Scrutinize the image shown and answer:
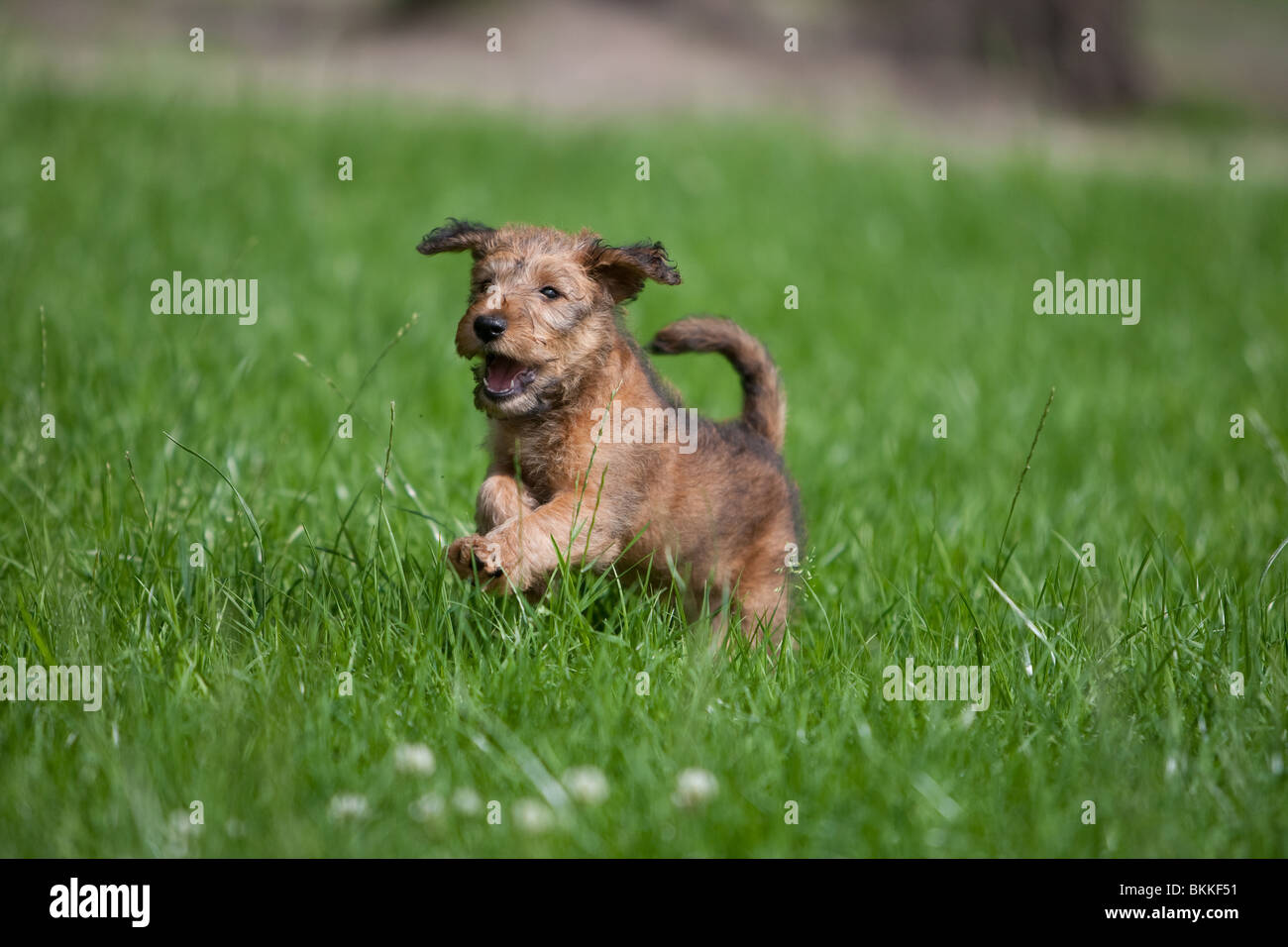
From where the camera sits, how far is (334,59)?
1898cm

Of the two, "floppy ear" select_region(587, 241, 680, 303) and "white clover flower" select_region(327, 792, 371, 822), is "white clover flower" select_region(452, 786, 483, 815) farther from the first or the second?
"floppy ear" select_region(587, 241, 680, 303)

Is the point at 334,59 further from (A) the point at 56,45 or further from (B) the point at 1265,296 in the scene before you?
(B) the point at 1265,296

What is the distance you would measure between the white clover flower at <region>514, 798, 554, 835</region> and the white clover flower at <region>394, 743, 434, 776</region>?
28 cm

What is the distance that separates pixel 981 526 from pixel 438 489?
2517 millimetres

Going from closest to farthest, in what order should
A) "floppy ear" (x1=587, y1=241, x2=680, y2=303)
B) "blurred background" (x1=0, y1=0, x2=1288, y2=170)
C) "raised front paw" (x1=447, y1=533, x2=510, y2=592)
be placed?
"raised front paw" (x1=447, y1=533, x2=510, y2=592)
"floppy ear" (x1=587, y1=241, x2=680, y2=303)
"blurred background" (x1=0, y1=0, x2=1288, y2=170)

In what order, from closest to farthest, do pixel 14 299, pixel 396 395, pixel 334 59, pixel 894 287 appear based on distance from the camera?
1. pixel 396 395
2. pixel 14 299
3. pixel 894 287
4. pixel 334 59

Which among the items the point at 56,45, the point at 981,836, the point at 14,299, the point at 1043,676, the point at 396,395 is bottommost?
the point at 981,836

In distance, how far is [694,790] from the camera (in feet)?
10.1

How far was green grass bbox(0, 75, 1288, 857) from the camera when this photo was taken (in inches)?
124

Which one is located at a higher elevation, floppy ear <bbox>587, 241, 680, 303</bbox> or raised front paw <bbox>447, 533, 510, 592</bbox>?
floppy ear <bbox>587, 241, 680, 303</bbox>

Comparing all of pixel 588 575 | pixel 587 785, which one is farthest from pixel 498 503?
pixel 587 785

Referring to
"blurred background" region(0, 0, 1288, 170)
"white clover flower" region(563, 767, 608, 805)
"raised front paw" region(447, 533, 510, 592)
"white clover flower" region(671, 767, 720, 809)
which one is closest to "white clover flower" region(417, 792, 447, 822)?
"white clover flower" region(563, 767, 608, 805)

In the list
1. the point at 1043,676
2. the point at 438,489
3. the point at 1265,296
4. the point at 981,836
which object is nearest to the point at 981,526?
the point at 1043,676

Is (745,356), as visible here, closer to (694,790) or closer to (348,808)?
(694,790)
